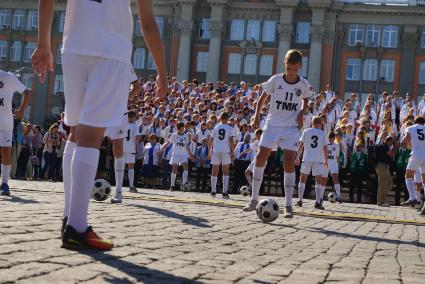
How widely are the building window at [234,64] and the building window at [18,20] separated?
20.7 meters

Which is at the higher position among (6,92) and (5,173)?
(6,92)

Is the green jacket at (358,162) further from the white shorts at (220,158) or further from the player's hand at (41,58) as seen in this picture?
the player's hand at (41,58)

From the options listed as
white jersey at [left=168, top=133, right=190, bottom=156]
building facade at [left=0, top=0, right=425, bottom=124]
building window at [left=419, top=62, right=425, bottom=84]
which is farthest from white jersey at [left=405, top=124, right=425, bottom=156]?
building window at [left=419, top=62, right=425, bottom=84]

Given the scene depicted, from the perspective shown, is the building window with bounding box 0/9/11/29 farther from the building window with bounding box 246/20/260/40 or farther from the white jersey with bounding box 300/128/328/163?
the white jersey with bounding box 300/128/328/163

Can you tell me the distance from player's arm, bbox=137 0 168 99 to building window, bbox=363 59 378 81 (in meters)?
57.4

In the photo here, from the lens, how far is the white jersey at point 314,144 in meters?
16.2

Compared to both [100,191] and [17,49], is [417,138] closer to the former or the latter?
[100,191]

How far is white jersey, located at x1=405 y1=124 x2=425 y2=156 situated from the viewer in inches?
666

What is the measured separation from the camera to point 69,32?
5.28 m

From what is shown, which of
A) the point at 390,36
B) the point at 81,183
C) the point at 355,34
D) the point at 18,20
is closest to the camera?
the point at 81,183

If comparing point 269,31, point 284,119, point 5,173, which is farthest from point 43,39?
point 269,31

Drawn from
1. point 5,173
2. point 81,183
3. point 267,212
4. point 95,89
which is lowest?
point 267,212

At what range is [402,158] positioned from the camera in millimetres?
22109

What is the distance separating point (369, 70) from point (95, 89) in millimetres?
58291
